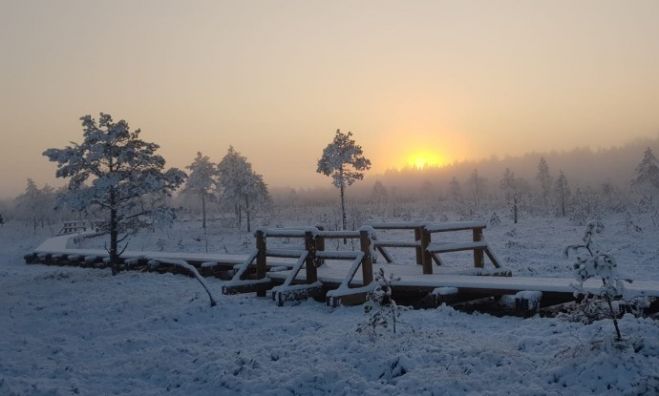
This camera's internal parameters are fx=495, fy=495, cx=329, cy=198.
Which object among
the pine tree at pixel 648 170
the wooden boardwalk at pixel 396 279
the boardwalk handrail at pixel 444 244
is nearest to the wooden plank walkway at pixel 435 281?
the wooden boardwalk at pixel 396 279

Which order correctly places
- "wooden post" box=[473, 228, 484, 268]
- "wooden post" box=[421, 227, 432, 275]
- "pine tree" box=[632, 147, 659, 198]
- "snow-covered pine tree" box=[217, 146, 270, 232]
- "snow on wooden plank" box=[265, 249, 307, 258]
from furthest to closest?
"pine tree" box=[632, 147, 659, 198] → "snow-covered pine tree" box=[217, 146, 270, 232] → "snow on wooden plank" box=[265, 249, 307, 258] → "wooden post" box=[473, 228, 484, 268] → "wooden post" box=[421, 227, 432, 275]

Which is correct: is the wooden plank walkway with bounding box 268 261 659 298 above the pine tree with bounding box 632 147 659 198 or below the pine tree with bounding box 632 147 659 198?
below

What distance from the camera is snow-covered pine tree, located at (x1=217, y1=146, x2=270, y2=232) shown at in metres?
56.9

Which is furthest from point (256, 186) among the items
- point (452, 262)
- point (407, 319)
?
point (407, 319)

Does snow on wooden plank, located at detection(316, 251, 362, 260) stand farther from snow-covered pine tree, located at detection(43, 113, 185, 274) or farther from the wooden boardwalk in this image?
snow-covered pine tree, located at detection(43, 113, 185, 274)

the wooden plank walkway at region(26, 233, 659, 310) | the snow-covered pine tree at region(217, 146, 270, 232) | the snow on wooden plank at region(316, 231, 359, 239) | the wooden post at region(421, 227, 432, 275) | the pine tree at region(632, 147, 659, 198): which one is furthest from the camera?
the pine tree at region(632, 147, 659, 198)

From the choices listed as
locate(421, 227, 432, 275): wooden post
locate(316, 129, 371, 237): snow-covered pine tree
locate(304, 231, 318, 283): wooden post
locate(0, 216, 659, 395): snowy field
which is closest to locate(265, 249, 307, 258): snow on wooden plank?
locate(304, 231, 318, 283): wooden post

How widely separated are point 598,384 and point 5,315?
12505mm

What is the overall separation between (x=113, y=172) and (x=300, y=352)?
540 inches

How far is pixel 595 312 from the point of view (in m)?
6.02

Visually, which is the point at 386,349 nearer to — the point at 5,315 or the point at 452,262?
the point at 5,315

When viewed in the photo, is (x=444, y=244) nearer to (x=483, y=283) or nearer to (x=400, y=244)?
(x=483, y=283)

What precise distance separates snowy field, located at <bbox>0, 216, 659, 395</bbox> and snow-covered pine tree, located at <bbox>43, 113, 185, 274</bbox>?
252 inches

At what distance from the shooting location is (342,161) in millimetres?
40844
